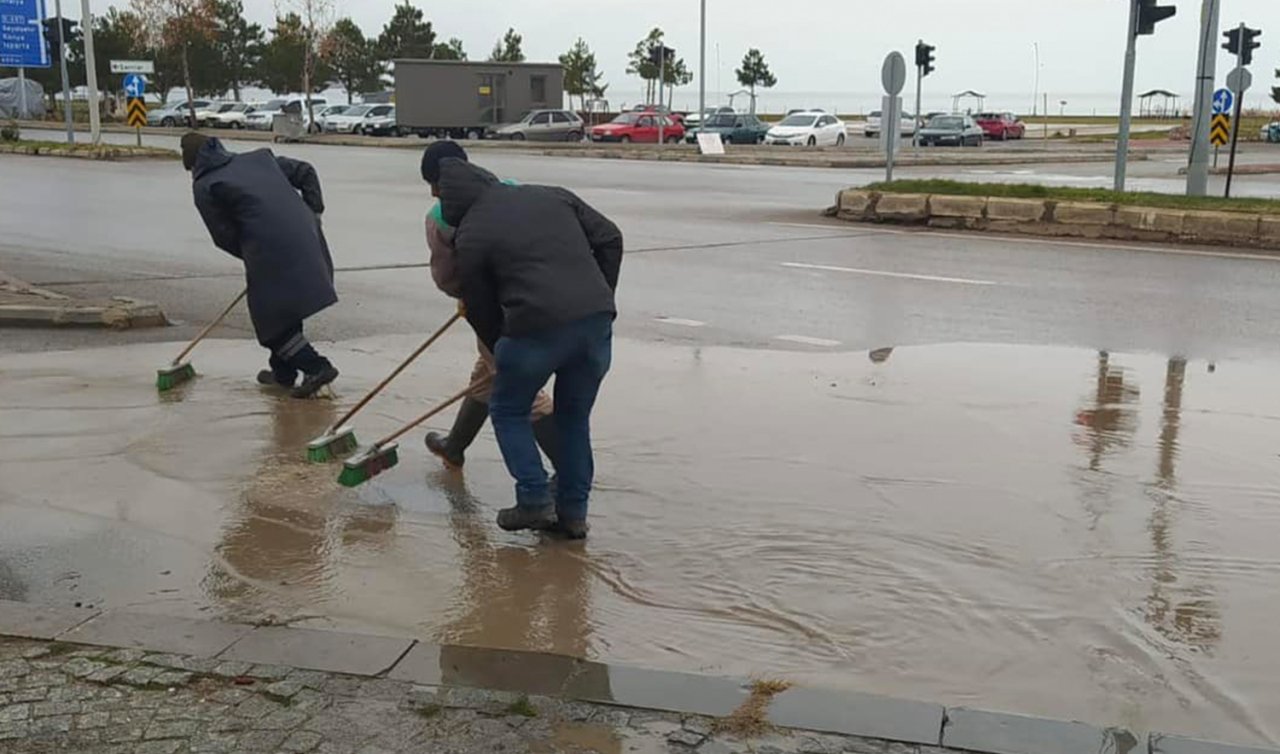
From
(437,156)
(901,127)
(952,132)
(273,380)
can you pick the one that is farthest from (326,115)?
(437,156)

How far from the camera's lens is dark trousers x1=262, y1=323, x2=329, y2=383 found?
7.54m

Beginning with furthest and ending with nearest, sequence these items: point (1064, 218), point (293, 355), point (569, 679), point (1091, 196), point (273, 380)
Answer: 1. point (1091, 196)
2. point (1064, 218)
3. point (273, 380)
4. point (293, 355)
5. point (569, 679)

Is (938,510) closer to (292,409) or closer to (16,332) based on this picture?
(292,409)

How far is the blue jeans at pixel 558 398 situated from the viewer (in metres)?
4.98

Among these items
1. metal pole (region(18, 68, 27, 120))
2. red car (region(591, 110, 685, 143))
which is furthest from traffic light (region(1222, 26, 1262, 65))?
metal pole (region(18, 68, 27, 120))

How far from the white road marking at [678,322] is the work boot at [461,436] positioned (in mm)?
3862

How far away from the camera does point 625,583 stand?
496 cm

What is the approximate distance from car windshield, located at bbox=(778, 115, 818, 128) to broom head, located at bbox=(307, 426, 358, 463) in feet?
131

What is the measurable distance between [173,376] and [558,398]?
3762mm

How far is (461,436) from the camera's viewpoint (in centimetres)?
632

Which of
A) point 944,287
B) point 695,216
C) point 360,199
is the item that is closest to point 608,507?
point 944,287

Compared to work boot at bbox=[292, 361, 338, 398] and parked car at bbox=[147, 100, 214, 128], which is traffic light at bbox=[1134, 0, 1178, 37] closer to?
work boot at bbox=[292, 361, 338, 398]

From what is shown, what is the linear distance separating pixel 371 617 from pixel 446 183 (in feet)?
5.43

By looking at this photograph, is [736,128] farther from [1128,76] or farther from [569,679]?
[569,679]
